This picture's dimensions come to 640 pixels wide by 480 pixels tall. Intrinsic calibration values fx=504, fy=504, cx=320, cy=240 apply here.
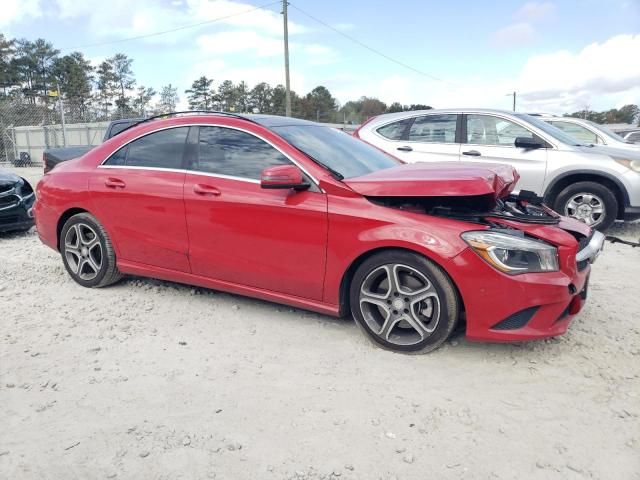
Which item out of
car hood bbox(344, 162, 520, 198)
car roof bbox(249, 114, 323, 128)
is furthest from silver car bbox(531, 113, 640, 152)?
car roof bbox(249, 114, 323, 128)

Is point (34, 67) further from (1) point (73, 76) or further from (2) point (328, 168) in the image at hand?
(2) point (328, 168)

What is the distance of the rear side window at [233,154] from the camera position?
3.71 metres

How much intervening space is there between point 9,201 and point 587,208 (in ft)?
25.2

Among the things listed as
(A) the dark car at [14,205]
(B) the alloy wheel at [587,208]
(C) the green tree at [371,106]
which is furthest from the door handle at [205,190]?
(C) the green tree at [371,106]

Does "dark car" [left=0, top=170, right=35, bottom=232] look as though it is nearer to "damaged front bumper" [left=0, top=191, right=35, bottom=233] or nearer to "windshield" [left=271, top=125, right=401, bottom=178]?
"damaged front bumper" [left=0, top=191, right=35, bottom=233]

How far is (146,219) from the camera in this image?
4.14 metres

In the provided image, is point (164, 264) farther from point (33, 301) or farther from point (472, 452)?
point (472, 452)

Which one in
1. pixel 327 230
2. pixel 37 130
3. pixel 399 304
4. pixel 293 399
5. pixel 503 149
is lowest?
pixel 293 399

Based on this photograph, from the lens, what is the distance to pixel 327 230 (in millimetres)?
3387

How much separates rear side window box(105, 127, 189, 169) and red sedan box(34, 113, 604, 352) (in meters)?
0.01

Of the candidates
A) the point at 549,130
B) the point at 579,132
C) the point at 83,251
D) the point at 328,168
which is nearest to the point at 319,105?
the point at 579,132

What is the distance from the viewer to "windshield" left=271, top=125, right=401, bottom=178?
3705mm

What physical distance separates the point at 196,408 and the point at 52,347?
1.39 meters

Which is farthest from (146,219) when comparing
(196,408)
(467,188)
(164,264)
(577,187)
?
(577,187)
